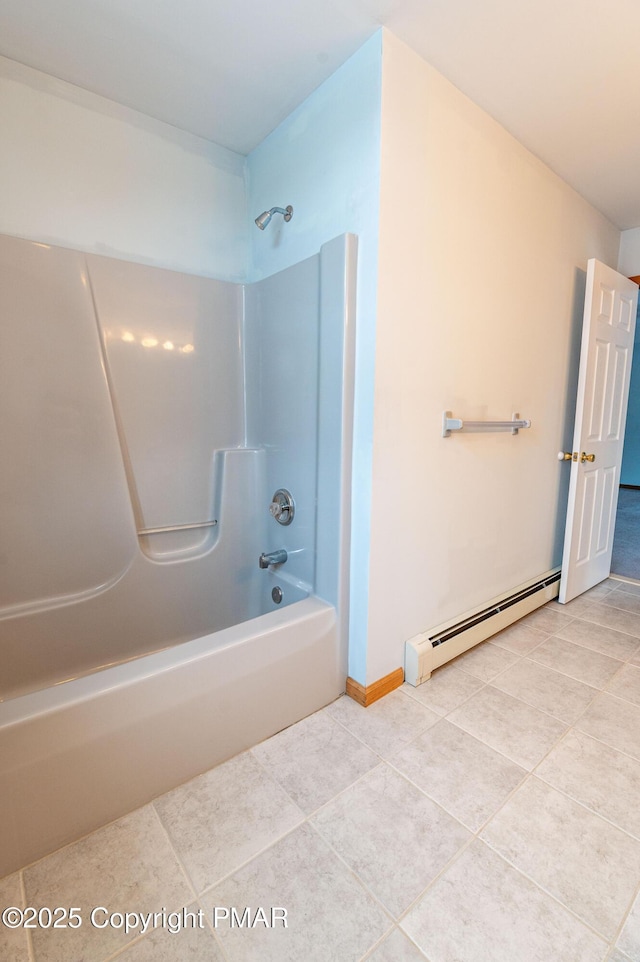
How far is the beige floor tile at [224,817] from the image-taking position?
1.00m

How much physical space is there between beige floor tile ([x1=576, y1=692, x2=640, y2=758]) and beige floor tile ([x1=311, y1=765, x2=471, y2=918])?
2.20ft

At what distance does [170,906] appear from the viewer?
0.91 meters

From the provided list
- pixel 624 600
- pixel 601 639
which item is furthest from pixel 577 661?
pixel 624 600

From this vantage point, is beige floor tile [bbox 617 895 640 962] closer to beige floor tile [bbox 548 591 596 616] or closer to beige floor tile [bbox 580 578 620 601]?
beige floor tile [bbox 548 591 596 616]

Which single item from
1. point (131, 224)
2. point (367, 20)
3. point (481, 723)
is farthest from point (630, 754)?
point (131, 224)

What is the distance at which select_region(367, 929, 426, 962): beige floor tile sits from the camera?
0.82 metres

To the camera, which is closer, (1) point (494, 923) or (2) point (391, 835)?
(1) point (494, 923)

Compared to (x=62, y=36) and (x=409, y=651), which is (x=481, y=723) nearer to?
(x=409, y=651)

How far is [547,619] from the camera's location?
2232 millimetres

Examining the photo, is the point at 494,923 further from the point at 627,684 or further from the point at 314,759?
the point at 627,684

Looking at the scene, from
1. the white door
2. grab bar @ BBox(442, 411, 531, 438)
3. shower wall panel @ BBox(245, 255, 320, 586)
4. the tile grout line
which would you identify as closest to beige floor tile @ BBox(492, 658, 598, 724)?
the white door

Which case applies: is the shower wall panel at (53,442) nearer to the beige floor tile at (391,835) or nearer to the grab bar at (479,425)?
the beige floor tile at (391,835)

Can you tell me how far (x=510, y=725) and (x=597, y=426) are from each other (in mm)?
1776

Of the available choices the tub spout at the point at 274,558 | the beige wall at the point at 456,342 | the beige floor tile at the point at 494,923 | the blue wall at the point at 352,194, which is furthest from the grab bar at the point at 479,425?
the beige floor tile at the point at 494,923
